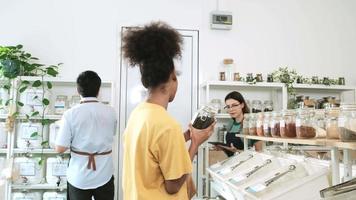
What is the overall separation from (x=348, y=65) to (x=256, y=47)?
3.84ft

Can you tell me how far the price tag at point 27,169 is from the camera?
318 centimetres

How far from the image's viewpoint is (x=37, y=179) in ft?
10.5

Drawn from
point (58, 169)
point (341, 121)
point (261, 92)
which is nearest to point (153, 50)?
point (341, 121)

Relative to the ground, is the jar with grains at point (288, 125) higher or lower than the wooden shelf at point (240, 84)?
lower

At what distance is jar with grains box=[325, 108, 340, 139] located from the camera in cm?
127

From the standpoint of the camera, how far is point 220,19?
382cm

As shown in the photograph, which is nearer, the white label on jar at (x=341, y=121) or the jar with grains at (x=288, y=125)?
the white label on jar at (x=341, y=121)

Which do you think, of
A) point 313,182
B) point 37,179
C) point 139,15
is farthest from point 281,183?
point 139,15

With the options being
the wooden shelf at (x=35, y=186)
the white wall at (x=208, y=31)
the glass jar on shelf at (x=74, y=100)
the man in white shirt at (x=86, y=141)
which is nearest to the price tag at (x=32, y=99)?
the glass jar on shelf at (x=74, y=100)

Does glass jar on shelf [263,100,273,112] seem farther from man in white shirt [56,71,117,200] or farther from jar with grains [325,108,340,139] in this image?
jar with grains [325,108,340,139]

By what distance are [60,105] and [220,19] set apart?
1.94 m

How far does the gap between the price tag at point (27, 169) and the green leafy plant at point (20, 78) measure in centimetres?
10

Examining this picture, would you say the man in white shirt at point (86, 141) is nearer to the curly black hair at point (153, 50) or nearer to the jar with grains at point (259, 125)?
the jar with grains at point (259, 125)

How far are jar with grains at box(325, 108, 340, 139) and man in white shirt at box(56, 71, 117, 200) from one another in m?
1.65
